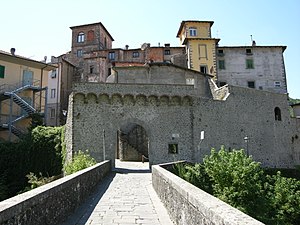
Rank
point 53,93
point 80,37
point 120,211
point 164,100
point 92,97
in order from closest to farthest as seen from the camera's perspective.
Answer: point 120,211, point 92,97, point 164,100, point 53,93, point 80,37

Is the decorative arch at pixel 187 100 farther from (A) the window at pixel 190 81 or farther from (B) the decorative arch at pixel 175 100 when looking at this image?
(A) the window at pixel 190 81

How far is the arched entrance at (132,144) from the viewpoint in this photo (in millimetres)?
29953

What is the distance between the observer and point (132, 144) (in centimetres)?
3136

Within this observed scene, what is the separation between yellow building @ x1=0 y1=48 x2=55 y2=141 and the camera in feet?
89.2

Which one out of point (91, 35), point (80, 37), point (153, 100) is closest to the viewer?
point (153, 100)

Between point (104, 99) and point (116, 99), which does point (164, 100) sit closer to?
point (116, 99)

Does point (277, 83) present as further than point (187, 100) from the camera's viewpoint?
Yes

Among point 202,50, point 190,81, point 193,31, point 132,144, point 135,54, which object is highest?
point 193,31

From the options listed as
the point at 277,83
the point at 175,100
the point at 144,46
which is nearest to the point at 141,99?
the point at 175,100

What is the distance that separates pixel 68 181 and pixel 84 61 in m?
37.6

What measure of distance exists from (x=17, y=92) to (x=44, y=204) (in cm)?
2625

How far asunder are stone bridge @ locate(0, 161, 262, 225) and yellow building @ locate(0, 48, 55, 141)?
2026 centimetres

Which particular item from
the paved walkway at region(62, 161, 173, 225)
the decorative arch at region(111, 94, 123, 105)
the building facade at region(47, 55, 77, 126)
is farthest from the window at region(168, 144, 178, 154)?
the building facade at region(47, 55, 77, 126)

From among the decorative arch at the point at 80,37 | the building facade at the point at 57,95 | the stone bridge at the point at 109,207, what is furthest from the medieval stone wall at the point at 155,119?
the decorative arch at the point at 80,37
